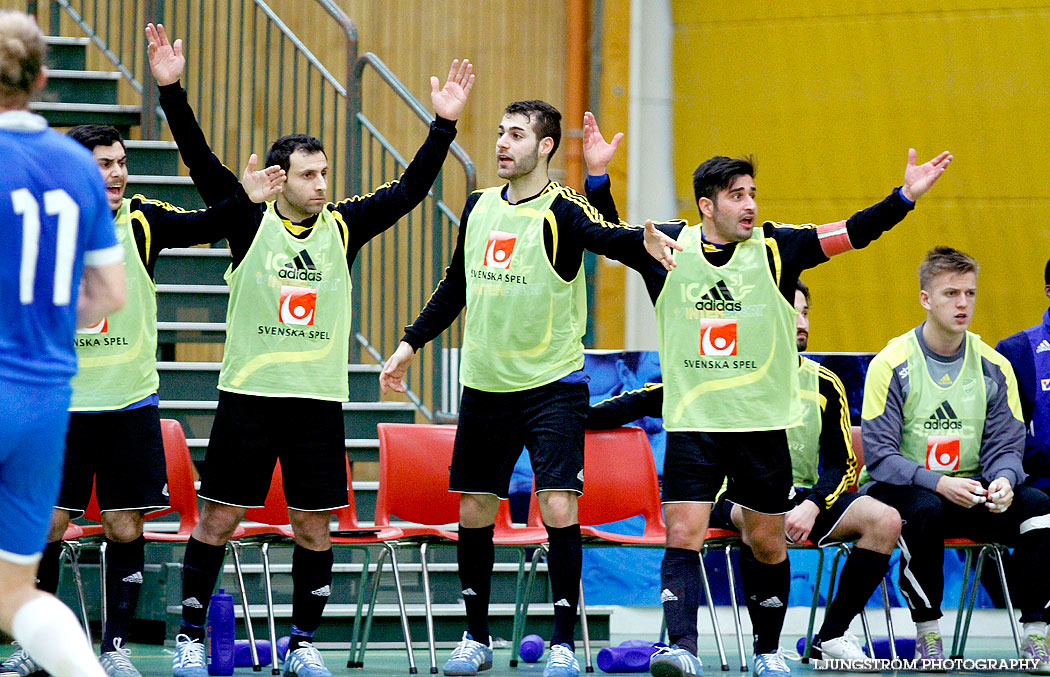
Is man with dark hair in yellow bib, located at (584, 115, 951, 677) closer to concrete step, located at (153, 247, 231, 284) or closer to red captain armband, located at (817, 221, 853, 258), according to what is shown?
red captain armband, located at (817, 221, 853, 258)

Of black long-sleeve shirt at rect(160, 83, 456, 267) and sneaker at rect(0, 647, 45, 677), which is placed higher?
black long-sleeve shirt at rect(160, 83, 456, 267)

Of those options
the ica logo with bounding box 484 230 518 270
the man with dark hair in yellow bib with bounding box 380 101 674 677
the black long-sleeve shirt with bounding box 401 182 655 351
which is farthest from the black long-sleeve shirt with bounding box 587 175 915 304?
the ica logo with bounding box 484 230 518 270

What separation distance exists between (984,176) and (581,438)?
4675mm

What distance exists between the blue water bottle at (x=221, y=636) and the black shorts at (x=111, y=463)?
0.42m

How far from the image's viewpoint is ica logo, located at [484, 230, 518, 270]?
4676 millimetres

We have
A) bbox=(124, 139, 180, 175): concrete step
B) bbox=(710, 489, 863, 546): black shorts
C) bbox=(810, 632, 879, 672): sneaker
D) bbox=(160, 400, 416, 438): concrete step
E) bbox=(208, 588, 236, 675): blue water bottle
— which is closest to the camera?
bbox=(208, 588, 236, 675): blue water bottle

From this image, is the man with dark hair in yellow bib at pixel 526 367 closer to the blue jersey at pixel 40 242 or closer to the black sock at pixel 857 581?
the black sock at pixel 857 581

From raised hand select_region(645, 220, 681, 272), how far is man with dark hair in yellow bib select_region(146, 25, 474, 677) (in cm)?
91

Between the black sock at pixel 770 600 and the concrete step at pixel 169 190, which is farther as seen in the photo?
the concrete step at pixel 169 190

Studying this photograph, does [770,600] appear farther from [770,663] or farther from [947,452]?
[947,452]

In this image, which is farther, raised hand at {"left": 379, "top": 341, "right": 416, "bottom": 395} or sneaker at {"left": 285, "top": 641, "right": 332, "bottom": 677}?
raised hand at {"left": 379, "top": 341, "right": 416, "bottom": 395}

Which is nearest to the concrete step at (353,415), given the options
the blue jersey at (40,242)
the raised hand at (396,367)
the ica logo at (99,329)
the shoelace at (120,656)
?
the raised hand at (396,367)

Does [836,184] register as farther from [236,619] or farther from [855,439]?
[236,619]

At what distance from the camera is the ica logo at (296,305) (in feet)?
15.2
